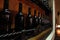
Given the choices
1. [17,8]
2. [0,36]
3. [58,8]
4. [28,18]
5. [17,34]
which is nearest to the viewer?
[0,36]

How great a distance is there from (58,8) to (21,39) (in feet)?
21.0

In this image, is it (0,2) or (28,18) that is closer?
(0,2)

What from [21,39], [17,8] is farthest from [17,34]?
[17,8]

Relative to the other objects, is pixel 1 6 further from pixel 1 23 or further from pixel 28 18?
pixel 28 18

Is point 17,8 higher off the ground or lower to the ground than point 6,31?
higher

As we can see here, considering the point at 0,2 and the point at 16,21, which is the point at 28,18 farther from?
the point at 0,2

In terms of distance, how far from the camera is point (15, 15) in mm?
659

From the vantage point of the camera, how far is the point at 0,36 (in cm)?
43

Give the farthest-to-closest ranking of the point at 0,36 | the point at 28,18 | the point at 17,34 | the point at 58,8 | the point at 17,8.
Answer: the point at 58,8
the point at 28,18
the point at 17,8
the point at 17,34
the point at 0,36

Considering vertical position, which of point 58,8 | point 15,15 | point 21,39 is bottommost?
point 21,39

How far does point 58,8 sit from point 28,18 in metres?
6.15

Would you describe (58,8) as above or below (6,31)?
above

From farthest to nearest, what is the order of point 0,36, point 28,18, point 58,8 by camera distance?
point 58,8 → point 28,18 → point 0,36

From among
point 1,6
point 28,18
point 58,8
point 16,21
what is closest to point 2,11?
point 1,6
